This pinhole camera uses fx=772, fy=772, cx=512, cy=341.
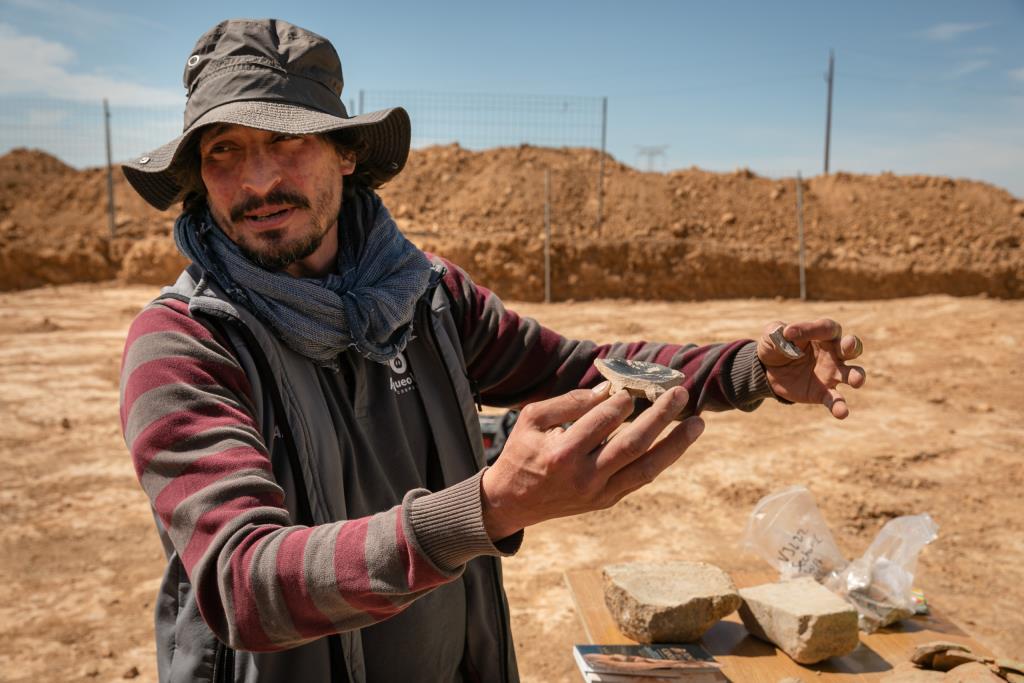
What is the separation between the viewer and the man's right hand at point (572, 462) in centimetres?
111

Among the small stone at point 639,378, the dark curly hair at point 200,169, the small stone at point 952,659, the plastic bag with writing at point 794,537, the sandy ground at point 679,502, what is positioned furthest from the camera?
A: the sandy ground at point 679,502

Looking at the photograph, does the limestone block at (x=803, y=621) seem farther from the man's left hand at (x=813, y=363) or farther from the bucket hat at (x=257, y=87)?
the bucket hat at (x=257, y=87)

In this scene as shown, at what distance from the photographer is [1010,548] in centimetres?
480

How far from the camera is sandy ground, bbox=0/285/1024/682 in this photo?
406cm

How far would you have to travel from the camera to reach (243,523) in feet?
3.95

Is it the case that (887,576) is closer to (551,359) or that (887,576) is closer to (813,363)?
(813,363)

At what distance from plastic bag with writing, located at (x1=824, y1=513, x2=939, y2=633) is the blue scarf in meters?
2.14

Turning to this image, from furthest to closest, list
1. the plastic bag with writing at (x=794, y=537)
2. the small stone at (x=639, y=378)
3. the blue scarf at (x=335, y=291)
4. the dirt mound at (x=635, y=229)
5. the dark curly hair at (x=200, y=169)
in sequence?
the dirt mound at (x=635, y=229) < the plastic bag with writing at (x=794, y=537) < the dark curly hair at (x=200, y=169) < the blue scarf at (x=335, y=291) < the small stone at (x=639, y=378)

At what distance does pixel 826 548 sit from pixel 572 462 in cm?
259

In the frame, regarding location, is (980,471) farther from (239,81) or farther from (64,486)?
(64,486)

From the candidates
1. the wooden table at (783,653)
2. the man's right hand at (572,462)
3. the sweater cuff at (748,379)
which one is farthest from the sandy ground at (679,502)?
the man's right hand at (572,462)

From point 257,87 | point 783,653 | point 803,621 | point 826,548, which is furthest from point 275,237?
point 826,548

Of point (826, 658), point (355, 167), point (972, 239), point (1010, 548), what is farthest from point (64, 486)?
point (972, 239)

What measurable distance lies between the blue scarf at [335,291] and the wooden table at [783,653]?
5.32 ft
